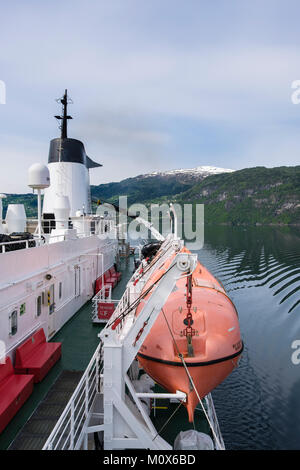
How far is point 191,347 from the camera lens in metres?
5.46

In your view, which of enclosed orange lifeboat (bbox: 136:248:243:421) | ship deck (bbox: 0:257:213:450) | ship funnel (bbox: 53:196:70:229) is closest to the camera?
enclosed orange lifeboat (bbox: 136:248:243:421)

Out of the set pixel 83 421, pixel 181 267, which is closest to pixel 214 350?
pixel 181 267

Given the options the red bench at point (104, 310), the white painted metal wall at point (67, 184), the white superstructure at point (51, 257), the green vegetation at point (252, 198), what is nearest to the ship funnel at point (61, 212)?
the white superstructure at point (51, 257)

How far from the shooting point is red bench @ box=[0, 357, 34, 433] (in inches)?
234

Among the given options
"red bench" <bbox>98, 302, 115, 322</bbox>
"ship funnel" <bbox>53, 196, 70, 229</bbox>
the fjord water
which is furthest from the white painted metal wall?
the fjord water

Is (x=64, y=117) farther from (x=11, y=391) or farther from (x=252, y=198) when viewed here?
(x=252, y=198)

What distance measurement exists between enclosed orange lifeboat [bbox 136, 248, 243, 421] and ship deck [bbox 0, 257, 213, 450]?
1657 millimetres

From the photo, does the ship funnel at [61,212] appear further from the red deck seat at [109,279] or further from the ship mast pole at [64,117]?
the ship mast pole at [64,117]

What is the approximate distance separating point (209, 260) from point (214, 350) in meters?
31.3

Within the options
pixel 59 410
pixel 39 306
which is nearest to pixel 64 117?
pixel 39 306

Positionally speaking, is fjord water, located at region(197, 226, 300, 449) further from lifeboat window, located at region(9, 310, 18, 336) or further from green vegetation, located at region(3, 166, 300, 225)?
green vegetation, located at region(3, 166, 300, 225)

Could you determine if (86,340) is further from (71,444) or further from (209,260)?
(209,260)

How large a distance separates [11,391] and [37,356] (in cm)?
182

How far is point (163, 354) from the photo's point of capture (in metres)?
5.45
